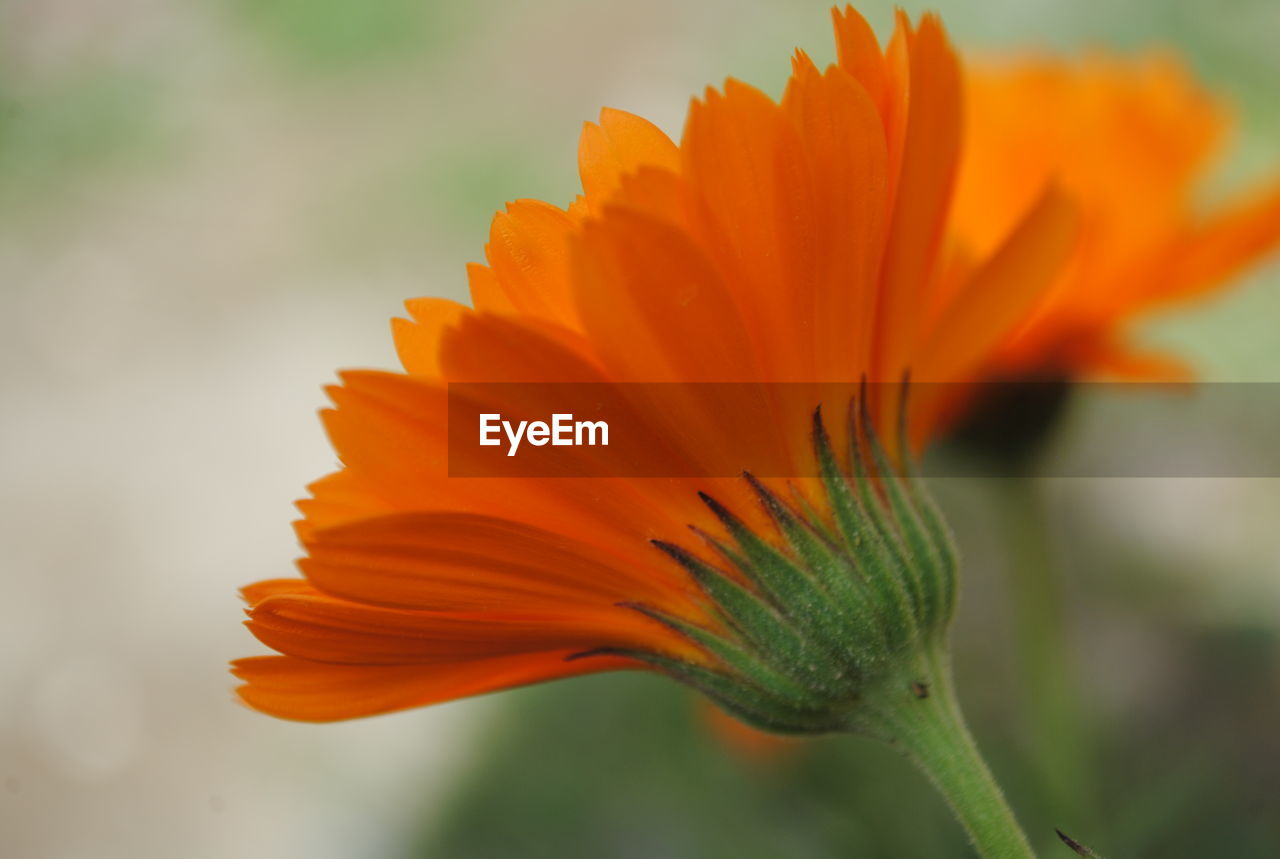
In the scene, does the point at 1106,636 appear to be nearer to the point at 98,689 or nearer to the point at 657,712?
the point at 657,712

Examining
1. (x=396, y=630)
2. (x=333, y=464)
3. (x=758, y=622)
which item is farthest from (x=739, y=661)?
(x=333, y=464)

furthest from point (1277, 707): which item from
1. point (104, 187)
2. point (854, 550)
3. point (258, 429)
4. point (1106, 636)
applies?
point (104, 187)

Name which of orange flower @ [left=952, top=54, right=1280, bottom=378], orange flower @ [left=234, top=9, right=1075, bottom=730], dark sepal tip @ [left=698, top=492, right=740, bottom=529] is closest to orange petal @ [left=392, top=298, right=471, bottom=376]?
orange flower @ [left=234, top=9, right=1075, bottom=730]

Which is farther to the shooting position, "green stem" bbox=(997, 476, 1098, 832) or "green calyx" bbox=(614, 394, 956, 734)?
"green stem" bbox=(997, 476, 1098, 832)

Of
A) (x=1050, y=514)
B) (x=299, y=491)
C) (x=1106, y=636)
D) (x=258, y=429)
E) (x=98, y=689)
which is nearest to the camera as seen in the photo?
(x=1106, y=636)

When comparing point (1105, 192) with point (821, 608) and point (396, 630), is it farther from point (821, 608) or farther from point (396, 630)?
point (396, 630)

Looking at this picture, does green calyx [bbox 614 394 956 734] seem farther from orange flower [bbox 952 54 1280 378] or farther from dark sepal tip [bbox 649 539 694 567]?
orange flower [bbox 952 54 1280 378]

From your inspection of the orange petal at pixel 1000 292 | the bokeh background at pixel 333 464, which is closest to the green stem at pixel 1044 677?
the bokeh background at pixel 333 464
